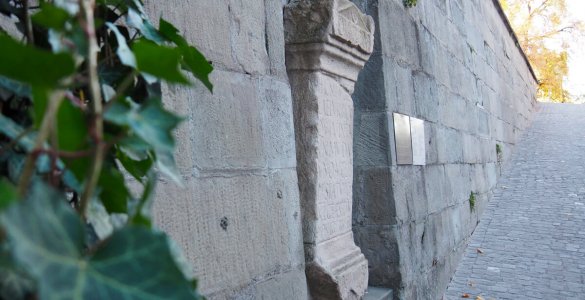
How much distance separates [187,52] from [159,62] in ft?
1.06

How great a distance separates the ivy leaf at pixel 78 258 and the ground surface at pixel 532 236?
4.24m

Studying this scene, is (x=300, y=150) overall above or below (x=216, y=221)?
above

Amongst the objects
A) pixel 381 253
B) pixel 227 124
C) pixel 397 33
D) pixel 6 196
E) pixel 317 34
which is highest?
pixel 397 33

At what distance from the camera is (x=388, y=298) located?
3.13m

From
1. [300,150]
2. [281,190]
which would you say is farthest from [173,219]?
[300,150]

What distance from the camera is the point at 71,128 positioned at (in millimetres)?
478

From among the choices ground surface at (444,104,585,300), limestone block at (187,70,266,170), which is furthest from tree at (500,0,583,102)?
limestone block at (187,70,266,170)

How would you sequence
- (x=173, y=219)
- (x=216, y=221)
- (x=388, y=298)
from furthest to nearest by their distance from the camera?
(x=388, y=298), (x=216, y=221), (x=173, y=219)

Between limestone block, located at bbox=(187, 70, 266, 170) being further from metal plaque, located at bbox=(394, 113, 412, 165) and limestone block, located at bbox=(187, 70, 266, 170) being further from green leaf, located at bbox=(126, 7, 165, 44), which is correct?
metal plaque, located at bbox=(394, 113, 412, 165)

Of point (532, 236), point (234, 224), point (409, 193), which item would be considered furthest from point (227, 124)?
point (532, 236)

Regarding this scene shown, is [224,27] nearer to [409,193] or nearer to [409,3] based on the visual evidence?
[409,193]

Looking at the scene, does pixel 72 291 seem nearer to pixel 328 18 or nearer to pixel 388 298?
pixel 328 18

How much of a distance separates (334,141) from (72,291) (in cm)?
235

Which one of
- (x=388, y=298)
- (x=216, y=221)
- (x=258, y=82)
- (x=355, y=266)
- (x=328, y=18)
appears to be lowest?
(x=388, y=298)
